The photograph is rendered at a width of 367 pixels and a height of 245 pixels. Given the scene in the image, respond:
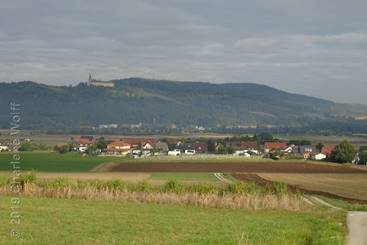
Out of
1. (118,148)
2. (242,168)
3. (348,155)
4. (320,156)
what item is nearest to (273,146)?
(320,156)

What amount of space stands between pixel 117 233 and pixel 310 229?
25.2 feet

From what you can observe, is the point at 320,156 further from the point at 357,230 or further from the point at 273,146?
the point at 357,230

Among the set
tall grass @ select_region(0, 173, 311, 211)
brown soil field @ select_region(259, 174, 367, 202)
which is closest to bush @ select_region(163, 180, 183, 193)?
tall grass @ select_region(0, 173, 311, 211)

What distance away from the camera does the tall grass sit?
3494 centimetres

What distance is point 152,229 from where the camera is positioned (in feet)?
66.5

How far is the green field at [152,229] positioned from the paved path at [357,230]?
15.3 inches

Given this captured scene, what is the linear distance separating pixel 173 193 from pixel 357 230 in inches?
664

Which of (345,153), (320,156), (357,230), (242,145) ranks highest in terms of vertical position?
(357,230)

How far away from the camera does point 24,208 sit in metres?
26.0

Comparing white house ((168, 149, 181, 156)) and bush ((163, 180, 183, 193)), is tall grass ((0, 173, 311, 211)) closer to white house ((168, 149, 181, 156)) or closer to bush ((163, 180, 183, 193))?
bush ((163, 180, 183, 193))

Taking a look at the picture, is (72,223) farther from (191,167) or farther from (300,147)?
(300,147)

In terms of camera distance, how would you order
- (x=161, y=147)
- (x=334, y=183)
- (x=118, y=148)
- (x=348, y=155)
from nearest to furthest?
1. (x=334, y=183)
2. (x=348, y=155)
3. (x=118, y=148)
4. (x=161, y=147)

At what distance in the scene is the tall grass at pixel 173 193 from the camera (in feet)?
115

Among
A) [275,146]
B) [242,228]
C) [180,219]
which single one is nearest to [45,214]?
[180,219]
